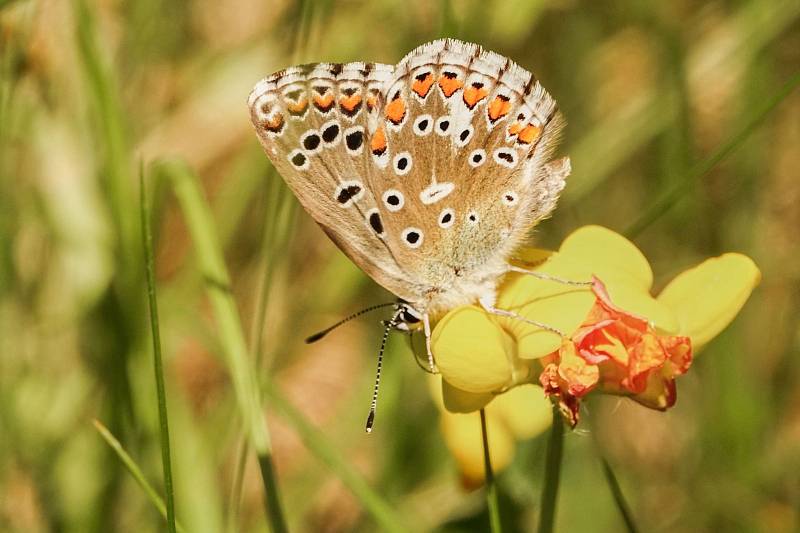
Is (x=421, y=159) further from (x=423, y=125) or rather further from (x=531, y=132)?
(x=531, y=132)

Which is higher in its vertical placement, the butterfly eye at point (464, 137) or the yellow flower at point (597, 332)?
the butterfly eye at point (464, 137)

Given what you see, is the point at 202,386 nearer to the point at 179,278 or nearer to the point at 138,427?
the point at 179,278

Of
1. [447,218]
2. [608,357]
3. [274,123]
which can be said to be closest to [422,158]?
[447,218]

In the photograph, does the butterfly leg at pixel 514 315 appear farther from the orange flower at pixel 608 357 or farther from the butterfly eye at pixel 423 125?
the butterfly eye at pixel 423 125

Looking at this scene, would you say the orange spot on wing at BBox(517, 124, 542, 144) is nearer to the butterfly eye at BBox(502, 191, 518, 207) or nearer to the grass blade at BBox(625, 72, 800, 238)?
the butterfly eye at BBox(502, 191, 518, 207)

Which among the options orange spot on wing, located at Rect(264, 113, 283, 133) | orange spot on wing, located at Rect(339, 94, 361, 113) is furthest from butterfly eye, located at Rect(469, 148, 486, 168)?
orange spot on wing, located at Rect(264, 113, 283, 133)

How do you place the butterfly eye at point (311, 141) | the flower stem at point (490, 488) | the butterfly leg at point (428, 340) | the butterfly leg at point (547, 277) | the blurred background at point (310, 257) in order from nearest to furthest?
the flower stem at point (490, 488), the butterfly leg at point (547, 277), the butterfly leg at point (428, 340), the butterfly eye at point (311, 141), the blurred background at point (310, 257)

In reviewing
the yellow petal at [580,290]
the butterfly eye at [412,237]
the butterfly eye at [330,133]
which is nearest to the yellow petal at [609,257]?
the yellow petal at [580,290]

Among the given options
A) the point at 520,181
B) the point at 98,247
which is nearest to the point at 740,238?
the point at 520,181
